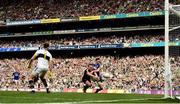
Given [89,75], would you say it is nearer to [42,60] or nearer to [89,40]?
[42,60]

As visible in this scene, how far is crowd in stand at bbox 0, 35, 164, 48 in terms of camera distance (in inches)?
1912

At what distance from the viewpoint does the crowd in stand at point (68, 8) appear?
49528mm

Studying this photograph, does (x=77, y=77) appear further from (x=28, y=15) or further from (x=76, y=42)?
(x=28, y=15)

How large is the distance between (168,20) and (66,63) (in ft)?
113

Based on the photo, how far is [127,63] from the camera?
150 ft

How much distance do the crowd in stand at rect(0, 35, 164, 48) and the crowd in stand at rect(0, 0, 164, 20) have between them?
249 centimetres

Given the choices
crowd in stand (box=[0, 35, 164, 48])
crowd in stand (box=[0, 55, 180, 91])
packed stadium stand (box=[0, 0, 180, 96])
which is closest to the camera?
crowd in stand (box=[0, 55, 180, 91])

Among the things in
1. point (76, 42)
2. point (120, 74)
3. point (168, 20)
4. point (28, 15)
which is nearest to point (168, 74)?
point (168, 20)

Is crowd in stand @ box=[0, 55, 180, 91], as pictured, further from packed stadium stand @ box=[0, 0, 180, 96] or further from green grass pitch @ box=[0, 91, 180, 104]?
green grass pitch @ box=[0, 91, 180, 104]

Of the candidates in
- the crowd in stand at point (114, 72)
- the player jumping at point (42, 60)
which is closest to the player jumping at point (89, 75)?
the player jumping at point (42, 60)

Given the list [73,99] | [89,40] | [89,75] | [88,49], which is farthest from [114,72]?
[73,99]

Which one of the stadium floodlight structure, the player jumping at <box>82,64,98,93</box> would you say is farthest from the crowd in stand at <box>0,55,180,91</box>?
the stadium floodlight structure

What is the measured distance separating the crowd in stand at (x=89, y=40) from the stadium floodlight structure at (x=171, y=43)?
30464 millimetres

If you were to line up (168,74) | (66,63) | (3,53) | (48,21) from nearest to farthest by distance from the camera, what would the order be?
(168,74), (66,63), (48,21), (3,53)
